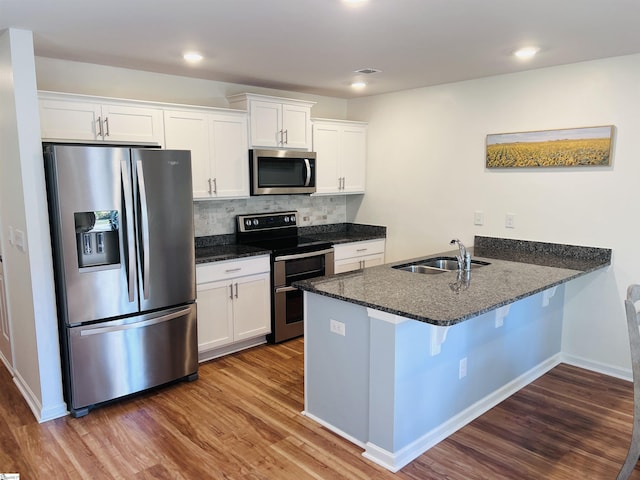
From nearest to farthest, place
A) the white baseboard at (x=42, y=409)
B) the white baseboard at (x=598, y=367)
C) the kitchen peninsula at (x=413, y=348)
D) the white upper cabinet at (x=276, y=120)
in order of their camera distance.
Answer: the kitchen peninsula at (x=413, y=348)
the white baseboard at (x=42, y=409)
the white baseboard at (x=598, y=367)
the white upper cabinet at (x=276, y=120)

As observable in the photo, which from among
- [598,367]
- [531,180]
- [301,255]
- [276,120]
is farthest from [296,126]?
[598,367]

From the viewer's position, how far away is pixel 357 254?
4746 millimetres

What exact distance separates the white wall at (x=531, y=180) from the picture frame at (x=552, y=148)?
0.05m

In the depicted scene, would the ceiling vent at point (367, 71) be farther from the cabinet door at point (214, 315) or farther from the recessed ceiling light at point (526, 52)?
the cabinet door at point (214, 315)

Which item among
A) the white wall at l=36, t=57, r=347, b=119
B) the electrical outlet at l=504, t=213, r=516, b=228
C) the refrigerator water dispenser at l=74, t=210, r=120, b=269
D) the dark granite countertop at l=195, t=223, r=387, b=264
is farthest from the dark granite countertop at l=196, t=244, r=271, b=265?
the electrical outlet at l=504, t=213, r=516, b=228

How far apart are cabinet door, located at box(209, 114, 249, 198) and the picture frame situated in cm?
208

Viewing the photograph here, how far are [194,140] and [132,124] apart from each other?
489mm

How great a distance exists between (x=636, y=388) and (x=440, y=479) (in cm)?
100

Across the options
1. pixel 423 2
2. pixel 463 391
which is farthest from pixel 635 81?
pixel 463 391

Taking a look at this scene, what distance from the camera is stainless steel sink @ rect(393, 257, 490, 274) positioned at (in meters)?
3.35

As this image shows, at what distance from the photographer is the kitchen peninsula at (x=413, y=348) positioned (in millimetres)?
2393

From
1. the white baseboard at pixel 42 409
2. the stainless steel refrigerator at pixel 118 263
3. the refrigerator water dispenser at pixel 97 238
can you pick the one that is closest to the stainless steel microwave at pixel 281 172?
the stainless steel refrigerator at pixel 118 263

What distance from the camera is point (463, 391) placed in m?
2.86

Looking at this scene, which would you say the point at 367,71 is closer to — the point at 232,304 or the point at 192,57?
the point at 192,57
